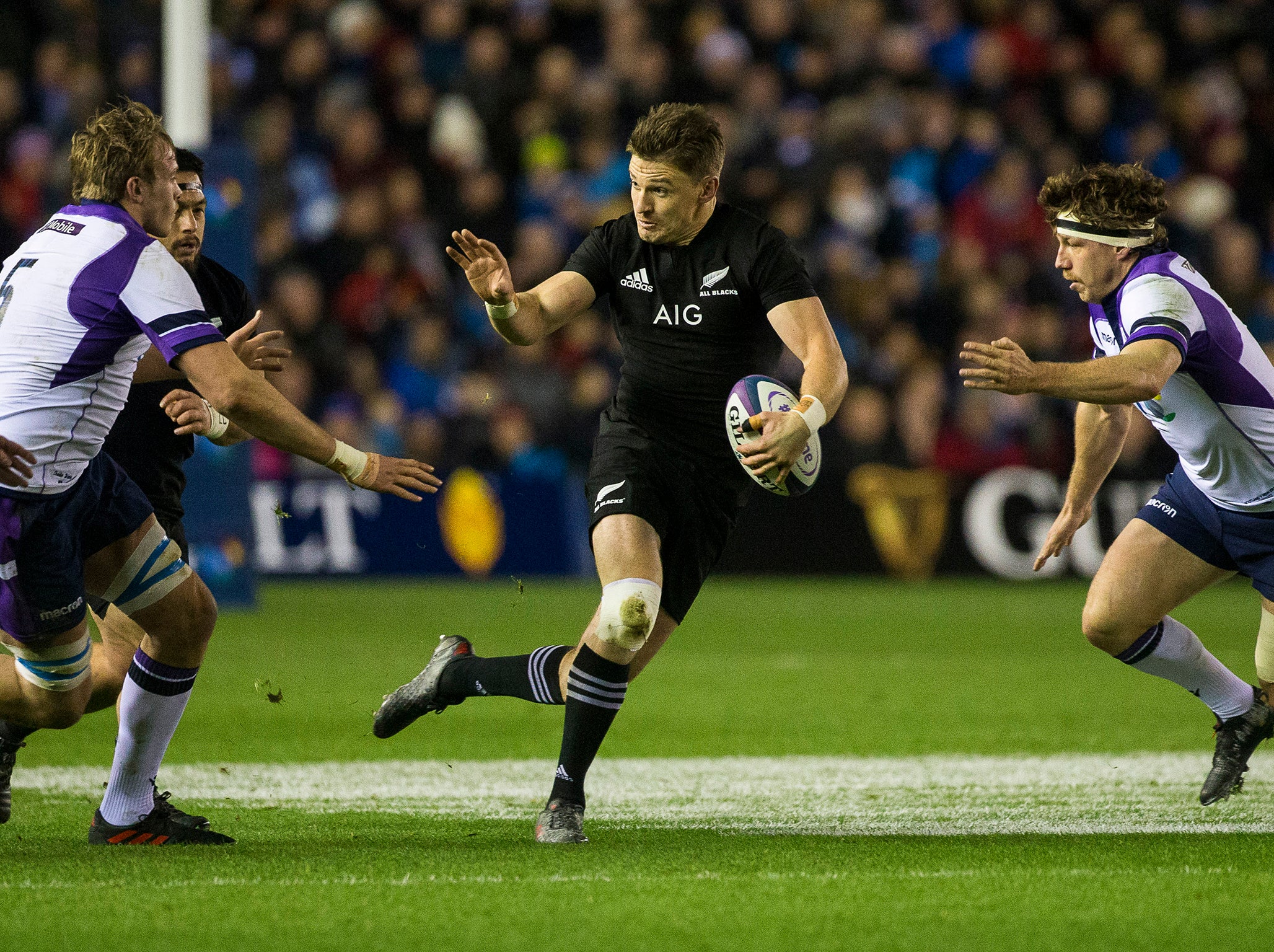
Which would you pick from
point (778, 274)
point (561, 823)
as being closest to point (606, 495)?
point (778, 274)

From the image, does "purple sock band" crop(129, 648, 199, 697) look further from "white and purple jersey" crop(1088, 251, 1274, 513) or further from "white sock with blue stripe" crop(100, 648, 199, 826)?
"white and purple jersey" crop(1088, 251, 1274, 513)

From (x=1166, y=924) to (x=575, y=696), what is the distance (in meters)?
1.96

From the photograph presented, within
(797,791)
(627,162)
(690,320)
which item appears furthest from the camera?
(627,162)

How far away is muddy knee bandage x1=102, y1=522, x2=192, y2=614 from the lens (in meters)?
5.10

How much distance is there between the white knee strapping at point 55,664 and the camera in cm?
496

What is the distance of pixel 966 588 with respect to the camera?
15.3 m

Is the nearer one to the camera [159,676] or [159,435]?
[159,676]

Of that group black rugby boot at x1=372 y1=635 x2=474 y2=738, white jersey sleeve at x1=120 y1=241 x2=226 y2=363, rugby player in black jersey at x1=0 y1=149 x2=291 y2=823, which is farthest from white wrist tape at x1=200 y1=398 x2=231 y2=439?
black rugby boot at x1=372 y1=635 x2=474 y2=738

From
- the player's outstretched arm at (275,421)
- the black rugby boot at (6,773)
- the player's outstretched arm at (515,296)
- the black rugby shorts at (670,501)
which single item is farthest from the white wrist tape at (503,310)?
the black rugby boot at (6,773)

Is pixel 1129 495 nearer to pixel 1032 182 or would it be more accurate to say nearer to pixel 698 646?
pixel 1032 182

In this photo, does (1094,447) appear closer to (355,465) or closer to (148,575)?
(355,465)

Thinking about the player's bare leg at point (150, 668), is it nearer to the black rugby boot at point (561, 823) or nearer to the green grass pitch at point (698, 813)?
the green grass pitch at point (698, 813)

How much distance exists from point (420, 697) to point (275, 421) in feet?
5.14

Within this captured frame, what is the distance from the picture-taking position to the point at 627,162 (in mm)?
16922
